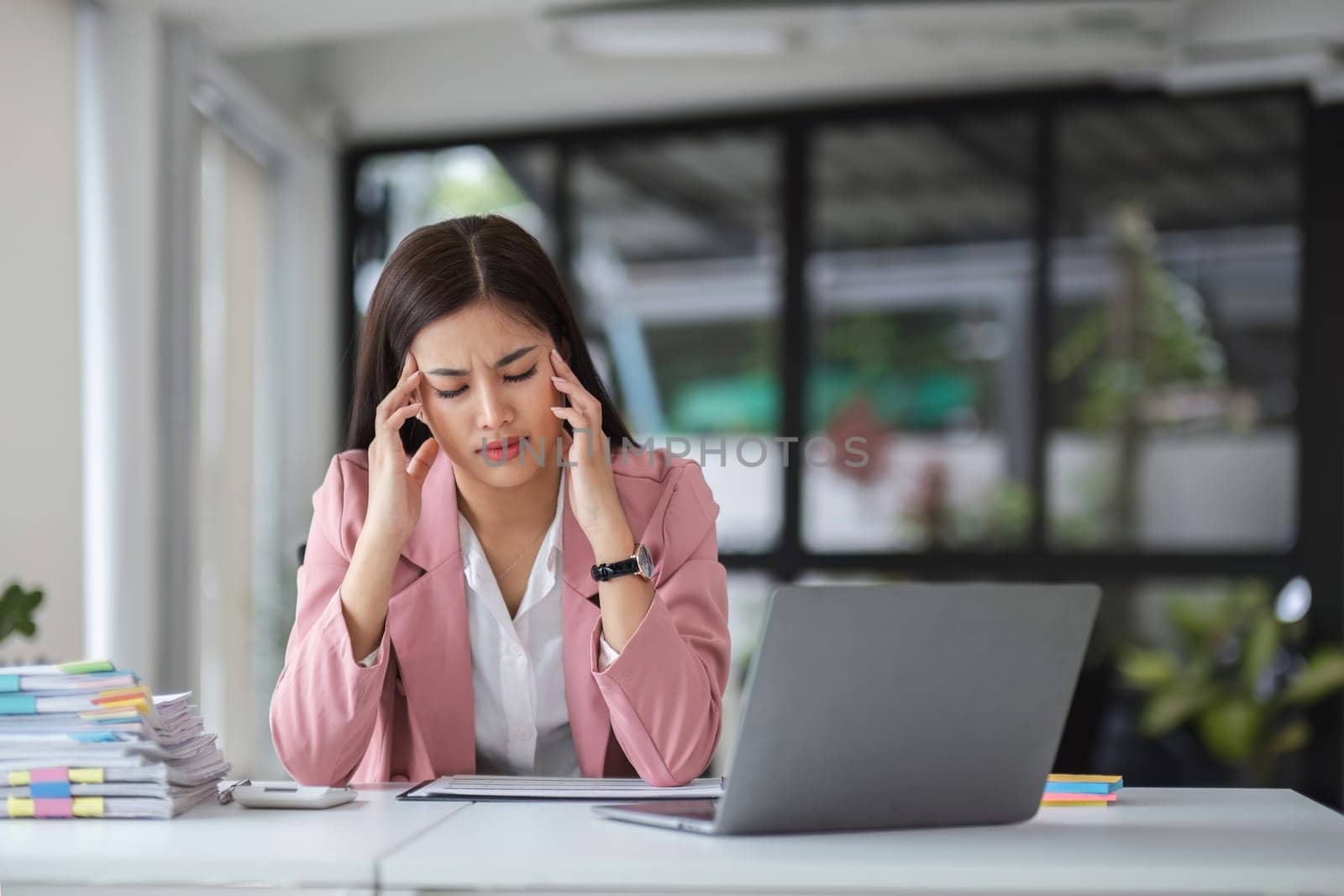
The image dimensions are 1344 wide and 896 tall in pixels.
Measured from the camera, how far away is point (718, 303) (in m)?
5.66

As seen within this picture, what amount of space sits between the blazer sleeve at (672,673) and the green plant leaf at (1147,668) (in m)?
3.45

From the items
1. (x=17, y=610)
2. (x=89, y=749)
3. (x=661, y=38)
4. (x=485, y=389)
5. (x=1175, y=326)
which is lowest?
(x=89, y=749)

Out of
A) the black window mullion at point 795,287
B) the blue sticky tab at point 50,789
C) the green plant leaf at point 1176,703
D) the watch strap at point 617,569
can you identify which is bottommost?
the green plant leaf at point 1176,703

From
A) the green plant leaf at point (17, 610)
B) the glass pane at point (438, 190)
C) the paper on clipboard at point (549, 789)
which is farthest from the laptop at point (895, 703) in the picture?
→ the glass pane at point (438, 190)

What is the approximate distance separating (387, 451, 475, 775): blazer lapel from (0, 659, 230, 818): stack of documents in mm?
356

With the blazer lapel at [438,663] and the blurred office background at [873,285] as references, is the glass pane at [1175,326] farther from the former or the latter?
the blazer lapel at [438,663]

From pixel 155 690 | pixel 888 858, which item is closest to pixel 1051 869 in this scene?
pixel 888 858

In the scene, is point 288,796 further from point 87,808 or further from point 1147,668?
point 1147,668

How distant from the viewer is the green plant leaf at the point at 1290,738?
4.84 metres

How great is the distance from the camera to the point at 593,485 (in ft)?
6.25

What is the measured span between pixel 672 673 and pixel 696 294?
3999mm

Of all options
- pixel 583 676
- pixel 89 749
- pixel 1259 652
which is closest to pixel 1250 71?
pixel 1259 652

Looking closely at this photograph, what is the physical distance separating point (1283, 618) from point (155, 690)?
3.99m

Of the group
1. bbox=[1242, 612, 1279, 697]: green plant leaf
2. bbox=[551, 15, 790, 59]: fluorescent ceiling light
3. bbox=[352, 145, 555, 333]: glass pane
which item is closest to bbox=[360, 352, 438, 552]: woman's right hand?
bbox=[551, 15, 790, 59]: fluorescent ceiling light
